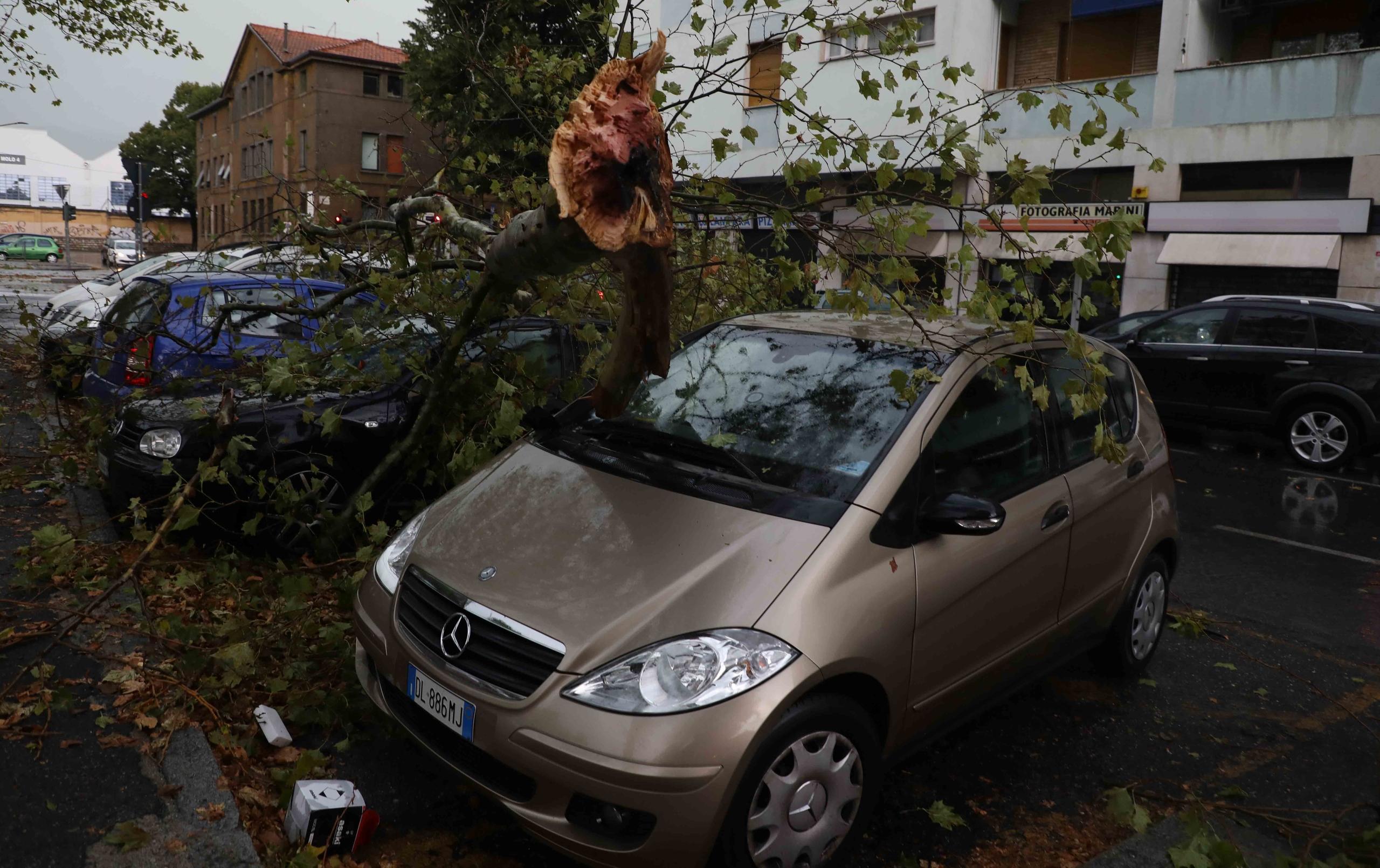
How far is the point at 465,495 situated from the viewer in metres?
3.90

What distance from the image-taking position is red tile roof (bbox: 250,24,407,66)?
173 feet

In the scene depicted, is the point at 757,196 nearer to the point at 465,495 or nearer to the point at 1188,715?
the point at 465,495

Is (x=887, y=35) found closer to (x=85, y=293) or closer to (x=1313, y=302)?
(x=1313, y=302)

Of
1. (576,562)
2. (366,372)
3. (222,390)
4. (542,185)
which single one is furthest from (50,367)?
(576,562)

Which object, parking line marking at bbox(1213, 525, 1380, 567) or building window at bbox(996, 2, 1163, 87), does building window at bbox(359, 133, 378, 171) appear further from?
parking line marking at bbox(1213, 525, 1380, 567)

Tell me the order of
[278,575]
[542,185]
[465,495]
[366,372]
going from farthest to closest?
1. [542,185]
2. [366,372]
3. [278,575]
4. [465,495]

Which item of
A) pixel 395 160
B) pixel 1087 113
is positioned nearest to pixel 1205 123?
pixel 1087 113

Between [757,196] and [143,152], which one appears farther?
[143,152]

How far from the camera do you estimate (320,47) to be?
2306 inches

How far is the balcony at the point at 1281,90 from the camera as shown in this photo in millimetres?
18391

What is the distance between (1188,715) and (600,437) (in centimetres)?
289

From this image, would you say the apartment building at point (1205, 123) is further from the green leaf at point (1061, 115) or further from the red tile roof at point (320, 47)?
the red tile roof at point (320, 47)

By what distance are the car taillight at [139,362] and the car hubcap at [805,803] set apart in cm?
513

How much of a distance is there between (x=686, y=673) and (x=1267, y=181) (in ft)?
69.0
